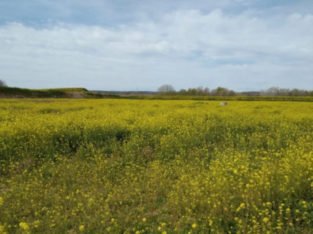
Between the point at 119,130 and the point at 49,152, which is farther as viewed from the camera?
the point at 119,130

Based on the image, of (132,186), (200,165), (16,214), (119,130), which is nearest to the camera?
(16,214)

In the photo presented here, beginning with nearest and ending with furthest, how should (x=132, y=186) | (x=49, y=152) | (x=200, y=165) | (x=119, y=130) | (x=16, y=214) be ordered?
(x=16, y=214) → (x=132, y=186) → (x=200, y=165) → (x=49, y=152) → (x=119, y=130)

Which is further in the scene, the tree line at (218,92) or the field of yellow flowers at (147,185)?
the tree line at (218,92)

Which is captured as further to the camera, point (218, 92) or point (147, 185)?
point (218, 92)

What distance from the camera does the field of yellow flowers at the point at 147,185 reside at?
4.89m

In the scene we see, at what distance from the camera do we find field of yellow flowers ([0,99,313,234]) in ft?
16.0

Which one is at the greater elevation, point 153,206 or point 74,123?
point 74,123

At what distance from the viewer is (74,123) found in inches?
469

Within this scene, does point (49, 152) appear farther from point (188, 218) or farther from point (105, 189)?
point (188, 218)

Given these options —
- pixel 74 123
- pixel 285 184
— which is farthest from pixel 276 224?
pixel 74 123

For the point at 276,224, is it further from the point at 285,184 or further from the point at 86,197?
the point at 86,197

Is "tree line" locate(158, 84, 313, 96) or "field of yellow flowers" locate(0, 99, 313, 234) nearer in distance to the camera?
"field of yellow flowers" locate(0, 99, 313, 234)

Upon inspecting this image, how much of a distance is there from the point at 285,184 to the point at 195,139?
4.86 m

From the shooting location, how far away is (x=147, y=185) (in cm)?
649
